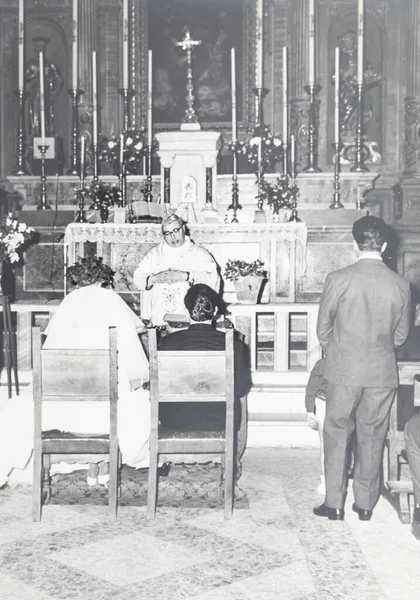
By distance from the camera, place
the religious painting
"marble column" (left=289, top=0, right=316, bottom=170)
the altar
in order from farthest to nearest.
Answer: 1. the religious painting
2. "marble column" (left=289, top=0, right=316, bottom=170)
3. the altar

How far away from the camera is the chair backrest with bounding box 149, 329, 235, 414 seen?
4355mm

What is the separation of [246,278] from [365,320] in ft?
10.5

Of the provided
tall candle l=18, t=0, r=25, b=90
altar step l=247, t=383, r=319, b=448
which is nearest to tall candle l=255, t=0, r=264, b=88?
tall candle l=18, t=0, r=25, b=90

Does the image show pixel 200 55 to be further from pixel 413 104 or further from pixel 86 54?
pixel 413 104

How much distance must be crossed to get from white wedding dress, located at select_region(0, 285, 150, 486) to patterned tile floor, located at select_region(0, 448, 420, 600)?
34 cm

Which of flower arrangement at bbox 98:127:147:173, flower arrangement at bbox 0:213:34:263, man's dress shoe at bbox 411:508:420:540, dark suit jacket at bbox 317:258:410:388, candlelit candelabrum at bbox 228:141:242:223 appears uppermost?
flower arrangement at bbox 98:127:147:173

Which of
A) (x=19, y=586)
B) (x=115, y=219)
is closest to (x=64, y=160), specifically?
(x=115, y=219)

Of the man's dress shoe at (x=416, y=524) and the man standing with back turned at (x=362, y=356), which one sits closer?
the man's dress shoe at (x=416, y=524)

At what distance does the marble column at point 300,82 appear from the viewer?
11.1 m

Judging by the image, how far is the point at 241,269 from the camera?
7605 millimetres

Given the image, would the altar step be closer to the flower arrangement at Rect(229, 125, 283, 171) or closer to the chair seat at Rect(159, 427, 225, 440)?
the chair seat at Rect(159, 427, 225, 440)

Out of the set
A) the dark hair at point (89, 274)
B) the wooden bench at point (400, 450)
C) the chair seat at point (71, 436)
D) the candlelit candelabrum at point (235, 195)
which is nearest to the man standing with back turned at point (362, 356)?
the wooden bench at point (400, 450)

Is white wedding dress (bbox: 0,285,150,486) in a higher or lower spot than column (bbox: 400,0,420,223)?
lower

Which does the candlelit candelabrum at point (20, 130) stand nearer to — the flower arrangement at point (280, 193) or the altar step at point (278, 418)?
the flower arrangement at point (280, 193)
